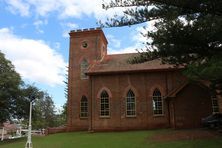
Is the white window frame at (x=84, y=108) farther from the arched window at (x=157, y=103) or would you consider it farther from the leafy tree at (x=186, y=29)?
the leafy tree at (x=186, y=29)

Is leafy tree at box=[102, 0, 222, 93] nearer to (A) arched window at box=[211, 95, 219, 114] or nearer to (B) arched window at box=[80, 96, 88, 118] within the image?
(A) arched window at box=[211, 95, 219, 114]

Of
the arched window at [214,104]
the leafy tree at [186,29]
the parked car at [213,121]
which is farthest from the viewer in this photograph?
the arched window at [214,104]

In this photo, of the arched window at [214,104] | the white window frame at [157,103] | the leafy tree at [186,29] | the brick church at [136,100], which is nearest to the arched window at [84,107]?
the brick church at [136,100]

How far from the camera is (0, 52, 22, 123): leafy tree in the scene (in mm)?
35406

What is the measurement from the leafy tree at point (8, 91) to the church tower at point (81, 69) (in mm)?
6040

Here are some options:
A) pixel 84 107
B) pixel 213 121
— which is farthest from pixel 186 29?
pixel 84 107

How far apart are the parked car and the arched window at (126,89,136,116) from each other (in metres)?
7.67

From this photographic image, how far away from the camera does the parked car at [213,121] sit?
27.8m

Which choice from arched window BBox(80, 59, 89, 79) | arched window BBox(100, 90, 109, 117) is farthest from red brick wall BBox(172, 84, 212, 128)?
arched window BBox(80, 59, 89, 79)

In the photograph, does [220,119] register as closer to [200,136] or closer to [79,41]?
[200,136]

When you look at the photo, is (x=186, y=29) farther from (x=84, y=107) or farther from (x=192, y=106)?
(x=84, y=107)

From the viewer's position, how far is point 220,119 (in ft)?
91.6

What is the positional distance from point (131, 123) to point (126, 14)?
18.0m

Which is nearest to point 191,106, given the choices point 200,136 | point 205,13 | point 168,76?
point 168,76
